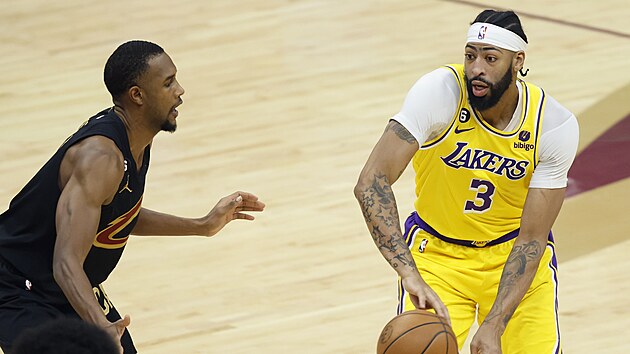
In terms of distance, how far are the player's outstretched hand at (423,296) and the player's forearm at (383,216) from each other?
Result: 2.6 inches

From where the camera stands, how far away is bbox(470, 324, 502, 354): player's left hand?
5547 mm

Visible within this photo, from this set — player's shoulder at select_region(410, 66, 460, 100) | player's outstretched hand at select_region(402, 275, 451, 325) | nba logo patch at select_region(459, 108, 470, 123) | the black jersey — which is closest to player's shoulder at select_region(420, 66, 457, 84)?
player's shoulder at select_region(410, 66, 460, 100)

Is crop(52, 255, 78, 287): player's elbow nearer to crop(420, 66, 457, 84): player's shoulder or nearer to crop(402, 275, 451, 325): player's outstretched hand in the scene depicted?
crop(402, 275, 451, 325): player's outstretched hand

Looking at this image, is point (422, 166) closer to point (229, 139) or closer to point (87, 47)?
point (229, 139)

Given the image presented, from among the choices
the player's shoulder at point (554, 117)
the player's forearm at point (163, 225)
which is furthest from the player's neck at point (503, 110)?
the player's forearm at point (163, 225)

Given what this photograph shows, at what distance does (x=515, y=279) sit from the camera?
569 cm

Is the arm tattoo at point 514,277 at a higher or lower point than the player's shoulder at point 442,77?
lower

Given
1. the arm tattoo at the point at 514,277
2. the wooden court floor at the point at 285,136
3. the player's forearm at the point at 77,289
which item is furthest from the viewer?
the wooden court floor at the point at 285,136

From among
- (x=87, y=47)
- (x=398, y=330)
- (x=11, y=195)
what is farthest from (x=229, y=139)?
(x=398, y=330)

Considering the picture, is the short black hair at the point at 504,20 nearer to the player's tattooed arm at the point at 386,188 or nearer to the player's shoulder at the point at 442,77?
the player's shoulder at the point at 442,77

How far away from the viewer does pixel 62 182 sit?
5.12 metres

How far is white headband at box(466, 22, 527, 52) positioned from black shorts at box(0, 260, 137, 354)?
6.58 feet

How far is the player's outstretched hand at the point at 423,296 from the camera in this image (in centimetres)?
538

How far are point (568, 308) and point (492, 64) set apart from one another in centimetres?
238
